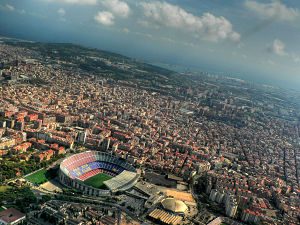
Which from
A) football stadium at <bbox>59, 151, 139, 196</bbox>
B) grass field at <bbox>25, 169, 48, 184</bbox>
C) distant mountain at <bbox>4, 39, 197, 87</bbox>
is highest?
distant mountain at <bbox>4, 39, 197, 87</bbox>

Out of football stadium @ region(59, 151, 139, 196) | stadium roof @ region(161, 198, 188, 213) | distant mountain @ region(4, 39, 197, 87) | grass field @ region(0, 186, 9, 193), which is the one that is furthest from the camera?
distant mountain @ region(4, 39, 197, 87)

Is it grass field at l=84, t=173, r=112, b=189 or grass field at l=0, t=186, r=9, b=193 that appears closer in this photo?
grass field at l=0, t=186, r=9, b=193

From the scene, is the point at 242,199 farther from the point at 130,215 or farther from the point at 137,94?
A: the point at 137,94

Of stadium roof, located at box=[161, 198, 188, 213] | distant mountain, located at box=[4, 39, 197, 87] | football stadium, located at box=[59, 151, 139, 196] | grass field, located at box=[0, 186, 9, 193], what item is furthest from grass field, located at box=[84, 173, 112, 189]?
distant mountain, located at box=[4, 39, 197, 87]

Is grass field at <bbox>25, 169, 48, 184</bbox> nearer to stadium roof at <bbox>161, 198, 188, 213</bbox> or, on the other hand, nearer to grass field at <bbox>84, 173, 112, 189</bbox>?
grass field at <bbox>84, 173, 112, 189</bbox>

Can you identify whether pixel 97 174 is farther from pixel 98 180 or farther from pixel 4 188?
pixel 4 188

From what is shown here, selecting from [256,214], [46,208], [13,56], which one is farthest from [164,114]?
[13,56]

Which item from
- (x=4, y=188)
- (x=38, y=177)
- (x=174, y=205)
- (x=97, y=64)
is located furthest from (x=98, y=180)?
(x=97, y=64)
